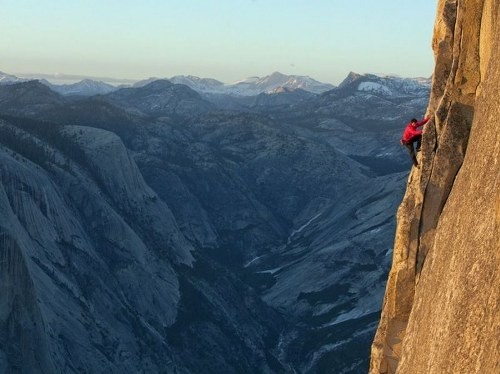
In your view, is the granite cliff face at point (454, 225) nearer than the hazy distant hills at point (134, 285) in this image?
Yes

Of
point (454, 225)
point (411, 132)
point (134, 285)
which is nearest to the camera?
point (454, 225)

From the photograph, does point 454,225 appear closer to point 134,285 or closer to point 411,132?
point 411,132

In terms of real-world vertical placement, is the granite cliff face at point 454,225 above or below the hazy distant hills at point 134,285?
above

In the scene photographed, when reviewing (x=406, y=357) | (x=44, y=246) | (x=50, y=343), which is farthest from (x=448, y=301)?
(x=44, y=246)

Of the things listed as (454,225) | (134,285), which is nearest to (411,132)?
(454,225)

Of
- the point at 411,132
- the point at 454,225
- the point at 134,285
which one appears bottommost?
the point at 134,285

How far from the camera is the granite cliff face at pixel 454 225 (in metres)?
20.1

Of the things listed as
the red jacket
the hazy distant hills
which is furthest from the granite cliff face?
the hazy distant hills

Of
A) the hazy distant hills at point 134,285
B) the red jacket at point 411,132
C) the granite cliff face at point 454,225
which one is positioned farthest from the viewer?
the hazy distant hills at point 134,285

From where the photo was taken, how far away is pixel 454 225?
952 inches

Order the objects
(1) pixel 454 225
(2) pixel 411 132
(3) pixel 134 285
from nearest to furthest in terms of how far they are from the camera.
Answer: (1) pixel 454 225 → (2) pixel 411 132 → (3) pixel 134 285

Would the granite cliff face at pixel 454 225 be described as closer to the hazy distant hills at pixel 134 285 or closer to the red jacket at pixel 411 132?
the red jacket at pixel 411 132

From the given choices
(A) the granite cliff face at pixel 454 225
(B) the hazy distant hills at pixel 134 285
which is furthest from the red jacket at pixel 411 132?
(B) the hazy distant hills at pixel 134 285

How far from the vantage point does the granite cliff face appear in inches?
791
